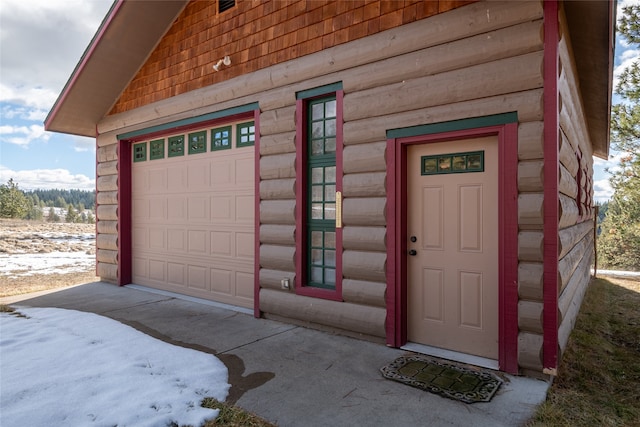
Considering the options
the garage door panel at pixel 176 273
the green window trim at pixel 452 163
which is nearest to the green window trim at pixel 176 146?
the garage door panel at pixel 176 273

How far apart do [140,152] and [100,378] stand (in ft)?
17.8

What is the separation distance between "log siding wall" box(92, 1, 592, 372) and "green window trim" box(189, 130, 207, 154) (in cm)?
37

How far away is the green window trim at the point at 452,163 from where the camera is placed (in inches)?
145

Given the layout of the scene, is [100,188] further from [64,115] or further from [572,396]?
[572,396]

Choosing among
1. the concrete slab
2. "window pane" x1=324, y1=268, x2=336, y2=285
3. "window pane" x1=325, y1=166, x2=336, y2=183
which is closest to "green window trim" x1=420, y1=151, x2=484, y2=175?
"window pane" x1=325, y1=166, x2=336, y2=183

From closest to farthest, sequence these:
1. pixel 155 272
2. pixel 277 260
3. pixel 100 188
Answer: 1. pixel 277 260
2. pixel 155 272
3. pixel 100 188

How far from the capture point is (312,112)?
4875mm

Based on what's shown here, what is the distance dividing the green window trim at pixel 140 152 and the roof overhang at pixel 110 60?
3.41ft

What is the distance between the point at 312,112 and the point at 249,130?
4.33 ft

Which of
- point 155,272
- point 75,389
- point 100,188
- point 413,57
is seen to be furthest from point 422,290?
point 100,188

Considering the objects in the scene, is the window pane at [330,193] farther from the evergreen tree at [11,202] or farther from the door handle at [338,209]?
the evergreen tree at [11,202]

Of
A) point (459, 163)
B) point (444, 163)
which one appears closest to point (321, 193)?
point (444, 163)

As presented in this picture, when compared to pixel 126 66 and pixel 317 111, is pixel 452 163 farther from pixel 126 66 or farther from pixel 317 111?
pixel 126 66

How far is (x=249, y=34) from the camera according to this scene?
536 cm
